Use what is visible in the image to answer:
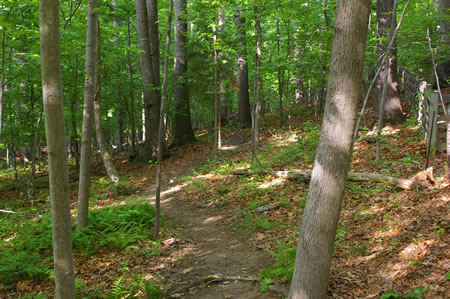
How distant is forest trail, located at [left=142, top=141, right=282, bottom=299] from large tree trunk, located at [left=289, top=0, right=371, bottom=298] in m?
0.91

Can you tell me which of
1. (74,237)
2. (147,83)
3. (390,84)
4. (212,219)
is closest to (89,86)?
(74,237)

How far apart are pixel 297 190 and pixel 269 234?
6.66 feet

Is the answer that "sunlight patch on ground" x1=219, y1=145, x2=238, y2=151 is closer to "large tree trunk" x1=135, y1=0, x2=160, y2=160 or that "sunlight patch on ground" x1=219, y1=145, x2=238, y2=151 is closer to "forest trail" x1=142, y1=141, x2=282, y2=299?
"large tree trunk" x1=135, y1=0, x2=160, y2=160

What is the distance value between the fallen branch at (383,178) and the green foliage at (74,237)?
3.75 m

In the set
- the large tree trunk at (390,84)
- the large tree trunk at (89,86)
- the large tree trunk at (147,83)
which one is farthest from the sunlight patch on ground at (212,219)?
the large tree trunk at (147,83)

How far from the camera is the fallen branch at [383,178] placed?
5.92 metres

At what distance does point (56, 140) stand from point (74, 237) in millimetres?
3892

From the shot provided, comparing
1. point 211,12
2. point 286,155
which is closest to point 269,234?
point 286,155

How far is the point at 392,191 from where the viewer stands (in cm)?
638

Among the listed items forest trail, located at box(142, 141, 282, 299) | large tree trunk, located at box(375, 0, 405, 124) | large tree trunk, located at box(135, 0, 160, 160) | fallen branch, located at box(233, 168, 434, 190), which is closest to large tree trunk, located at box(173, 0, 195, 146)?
large tree trunk, located at box(135, 0, 160, 160)

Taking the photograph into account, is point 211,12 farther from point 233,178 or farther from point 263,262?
point 263,262

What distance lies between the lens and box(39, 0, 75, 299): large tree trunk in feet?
8.49

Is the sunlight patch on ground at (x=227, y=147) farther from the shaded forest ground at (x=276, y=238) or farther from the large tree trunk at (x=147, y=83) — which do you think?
the shaded forest ground at (x=276, y=238)

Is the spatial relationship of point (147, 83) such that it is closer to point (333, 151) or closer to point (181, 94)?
point (181, 94)
